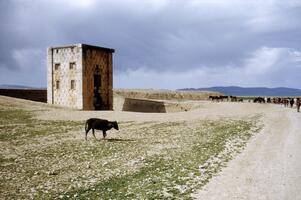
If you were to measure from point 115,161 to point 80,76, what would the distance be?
126ft

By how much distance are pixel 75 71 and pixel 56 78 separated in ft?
14.7

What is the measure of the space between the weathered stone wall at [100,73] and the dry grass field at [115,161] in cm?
2455

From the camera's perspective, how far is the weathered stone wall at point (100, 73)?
178 feet

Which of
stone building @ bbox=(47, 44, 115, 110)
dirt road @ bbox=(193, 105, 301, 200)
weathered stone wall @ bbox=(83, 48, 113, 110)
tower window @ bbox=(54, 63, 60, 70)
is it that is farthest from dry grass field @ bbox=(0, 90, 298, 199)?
tower window @ bbox=(54, 63, 60, 70)

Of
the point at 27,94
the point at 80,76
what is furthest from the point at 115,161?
the point at 27,94

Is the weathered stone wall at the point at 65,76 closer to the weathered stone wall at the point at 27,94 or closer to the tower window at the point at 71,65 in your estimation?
the tower window at the point at 71,65

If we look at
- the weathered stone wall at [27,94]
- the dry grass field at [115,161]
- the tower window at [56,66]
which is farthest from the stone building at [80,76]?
the dry grass field at [115,161]

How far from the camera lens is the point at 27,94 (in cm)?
6925

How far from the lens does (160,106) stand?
74.1 metres

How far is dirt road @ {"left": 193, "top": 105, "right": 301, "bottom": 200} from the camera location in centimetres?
1188

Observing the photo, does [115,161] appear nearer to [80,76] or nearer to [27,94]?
[80,76]

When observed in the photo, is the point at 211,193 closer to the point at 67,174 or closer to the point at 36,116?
the point at 67,174

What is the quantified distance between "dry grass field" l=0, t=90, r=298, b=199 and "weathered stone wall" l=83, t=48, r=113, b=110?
24.5 meters

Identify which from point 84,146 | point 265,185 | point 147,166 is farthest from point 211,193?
point 84,146
